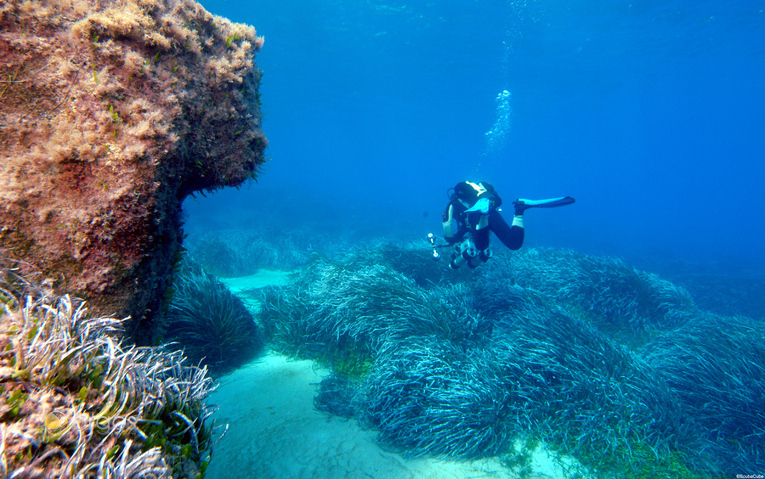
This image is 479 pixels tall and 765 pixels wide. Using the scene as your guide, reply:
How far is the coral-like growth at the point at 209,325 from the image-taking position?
455cm

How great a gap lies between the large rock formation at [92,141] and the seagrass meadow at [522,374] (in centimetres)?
339

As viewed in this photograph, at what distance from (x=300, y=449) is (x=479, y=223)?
18.2 ft

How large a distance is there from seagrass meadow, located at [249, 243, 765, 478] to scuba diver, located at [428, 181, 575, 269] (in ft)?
2.69

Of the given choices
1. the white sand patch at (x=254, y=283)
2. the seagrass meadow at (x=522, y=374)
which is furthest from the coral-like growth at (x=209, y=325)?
the white sand patch at (x=254, y=283)

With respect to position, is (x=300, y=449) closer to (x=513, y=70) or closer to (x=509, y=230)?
(x=509, y=230)

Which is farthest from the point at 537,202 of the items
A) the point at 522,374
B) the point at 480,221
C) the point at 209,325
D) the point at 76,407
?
the point at 76,407

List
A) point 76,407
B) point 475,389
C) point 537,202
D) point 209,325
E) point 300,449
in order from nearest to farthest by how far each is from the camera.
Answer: point 76,407 < point 300,449 < point 475,389 < point 209,325 < point 537,202

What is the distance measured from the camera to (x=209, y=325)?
4.77m

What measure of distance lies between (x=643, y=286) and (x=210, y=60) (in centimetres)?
1039

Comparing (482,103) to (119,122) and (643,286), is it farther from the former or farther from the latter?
(119,122)

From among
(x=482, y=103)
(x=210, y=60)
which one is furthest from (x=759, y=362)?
(x=482, y=103)

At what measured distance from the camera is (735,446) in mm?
4141

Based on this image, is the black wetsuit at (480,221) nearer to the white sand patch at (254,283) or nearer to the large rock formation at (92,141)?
the white sand patch at (254,283)

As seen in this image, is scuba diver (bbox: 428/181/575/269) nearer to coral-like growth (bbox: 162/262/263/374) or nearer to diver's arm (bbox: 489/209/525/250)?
diver's arm (bbox: 489/209/525/250)
